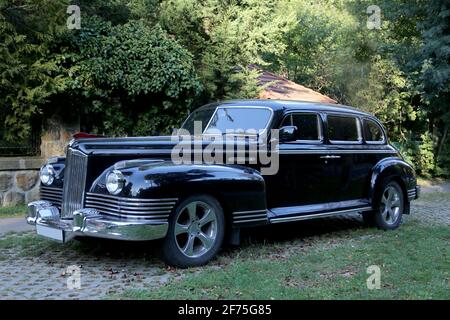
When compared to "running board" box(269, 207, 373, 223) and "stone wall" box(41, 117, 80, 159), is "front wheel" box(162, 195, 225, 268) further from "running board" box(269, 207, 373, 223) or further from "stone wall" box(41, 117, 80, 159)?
"stone wall" box(41, 117, 80, 159)

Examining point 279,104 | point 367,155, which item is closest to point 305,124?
point 279,104

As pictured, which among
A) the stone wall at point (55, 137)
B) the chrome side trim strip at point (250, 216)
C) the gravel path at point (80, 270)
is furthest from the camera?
the stone wall at point (55, 137)

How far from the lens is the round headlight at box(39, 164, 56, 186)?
21.6 feet

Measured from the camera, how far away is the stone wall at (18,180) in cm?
1023

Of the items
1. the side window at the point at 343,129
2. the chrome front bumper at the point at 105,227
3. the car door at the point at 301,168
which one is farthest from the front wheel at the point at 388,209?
the chrome front bumper at the point at 105,227

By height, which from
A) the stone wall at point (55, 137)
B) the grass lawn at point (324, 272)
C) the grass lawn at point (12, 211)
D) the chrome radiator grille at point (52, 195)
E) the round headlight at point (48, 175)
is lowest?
the grass lawn at point (12, 211)

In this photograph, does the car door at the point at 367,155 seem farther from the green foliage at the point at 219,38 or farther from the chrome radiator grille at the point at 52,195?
the green foliage at the point at 219,38

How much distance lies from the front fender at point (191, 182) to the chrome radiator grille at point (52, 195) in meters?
0.86

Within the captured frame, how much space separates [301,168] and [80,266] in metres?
3.01

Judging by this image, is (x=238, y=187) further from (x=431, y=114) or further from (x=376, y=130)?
(x=431, y=114)

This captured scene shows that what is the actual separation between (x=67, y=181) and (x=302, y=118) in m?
3.18

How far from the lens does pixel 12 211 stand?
9.74m

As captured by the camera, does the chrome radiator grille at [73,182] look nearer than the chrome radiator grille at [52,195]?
Yes
